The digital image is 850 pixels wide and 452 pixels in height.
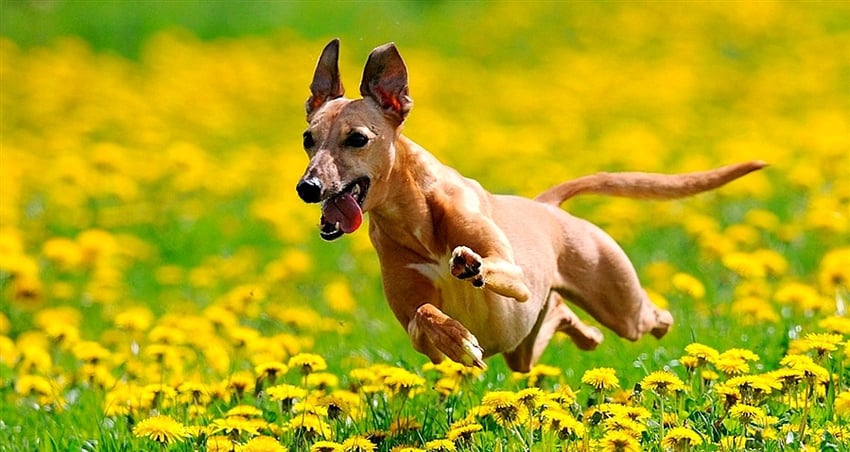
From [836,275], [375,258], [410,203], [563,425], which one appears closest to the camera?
[563,425]

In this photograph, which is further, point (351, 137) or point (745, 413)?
point (351, 137)

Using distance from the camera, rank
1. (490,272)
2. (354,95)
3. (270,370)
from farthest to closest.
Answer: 1. (354,95)
2. (270,370)
3. (490,272)

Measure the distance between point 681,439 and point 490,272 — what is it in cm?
74

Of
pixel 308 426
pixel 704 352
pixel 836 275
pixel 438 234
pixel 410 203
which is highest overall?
pixel 410 203

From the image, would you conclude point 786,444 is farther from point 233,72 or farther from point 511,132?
point 233,72

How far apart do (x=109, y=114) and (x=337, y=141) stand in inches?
337

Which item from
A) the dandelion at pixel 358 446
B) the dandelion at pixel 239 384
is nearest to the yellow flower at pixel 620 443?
the dandelion at pixel 358 446

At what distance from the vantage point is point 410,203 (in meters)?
4.30

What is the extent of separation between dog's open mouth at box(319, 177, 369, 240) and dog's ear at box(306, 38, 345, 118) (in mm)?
433

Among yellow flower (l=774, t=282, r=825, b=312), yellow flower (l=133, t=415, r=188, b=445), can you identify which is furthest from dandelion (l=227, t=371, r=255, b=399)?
yellow flower (l=774, t=282, r=825, b=312)

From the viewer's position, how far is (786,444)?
3816mm

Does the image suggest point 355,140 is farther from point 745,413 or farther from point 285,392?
point 745,413

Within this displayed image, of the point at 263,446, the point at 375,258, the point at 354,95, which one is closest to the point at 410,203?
the point at 263,446

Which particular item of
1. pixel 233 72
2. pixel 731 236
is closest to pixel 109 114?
pixel 233 72
